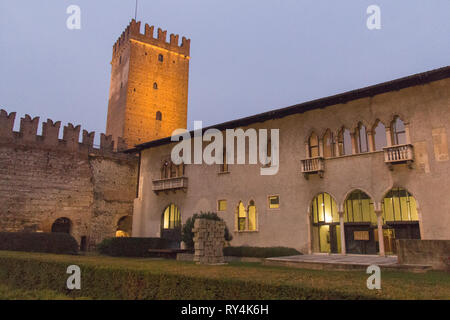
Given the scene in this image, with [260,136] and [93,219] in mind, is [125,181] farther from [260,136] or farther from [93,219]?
[260,136]

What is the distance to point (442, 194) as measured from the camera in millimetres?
16719

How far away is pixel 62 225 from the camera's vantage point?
3027 cm

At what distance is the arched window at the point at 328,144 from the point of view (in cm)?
2091

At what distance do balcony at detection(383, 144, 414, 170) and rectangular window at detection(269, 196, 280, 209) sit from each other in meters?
7.21

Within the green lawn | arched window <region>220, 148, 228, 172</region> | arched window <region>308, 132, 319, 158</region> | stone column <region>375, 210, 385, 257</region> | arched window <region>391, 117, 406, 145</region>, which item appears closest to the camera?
the green lawn

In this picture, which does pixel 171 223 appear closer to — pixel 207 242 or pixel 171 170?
pixel 171 170

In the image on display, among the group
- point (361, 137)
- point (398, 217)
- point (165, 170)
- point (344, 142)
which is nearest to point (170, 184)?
point (165, 170)

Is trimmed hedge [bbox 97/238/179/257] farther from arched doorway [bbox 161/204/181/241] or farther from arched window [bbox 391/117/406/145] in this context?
arched window [bbox 391/117/406/145]

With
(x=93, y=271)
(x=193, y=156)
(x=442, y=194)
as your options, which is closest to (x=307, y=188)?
(x=442, y=194)

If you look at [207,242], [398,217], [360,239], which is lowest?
[207,242]

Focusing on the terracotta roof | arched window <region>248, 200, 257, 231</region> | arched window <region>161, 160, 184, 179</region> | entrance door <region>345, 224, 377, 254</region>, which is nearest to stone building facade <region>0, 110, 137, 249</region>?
arched window <region>161, 160, 184, 179</region>

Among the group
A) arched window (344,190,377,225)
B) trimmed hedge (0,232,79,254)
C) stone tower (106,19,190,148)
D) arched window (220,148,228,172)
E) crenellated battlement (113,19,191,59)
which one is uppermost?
crenellated battlement (113,19,191,59)

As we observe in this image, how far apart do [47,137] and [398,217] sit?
28260 mm

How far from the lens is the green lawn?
5.85 m
